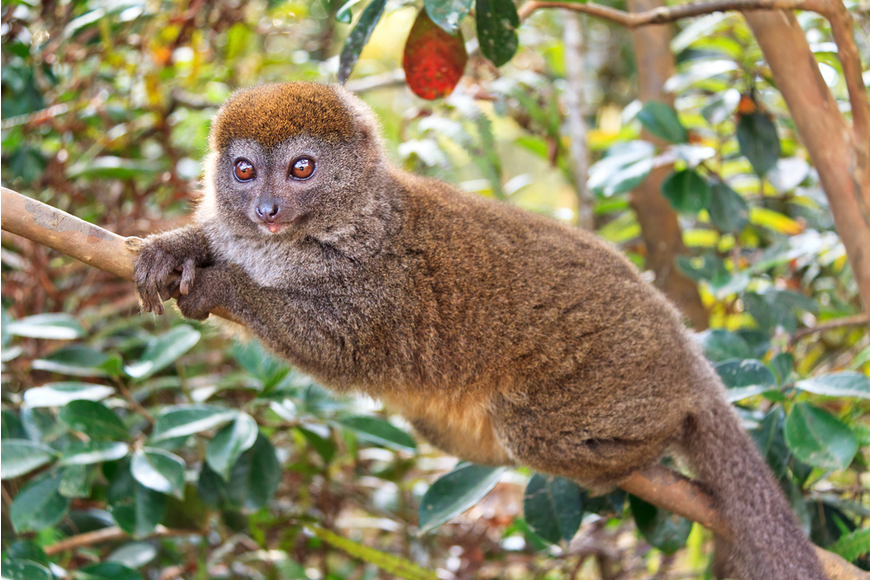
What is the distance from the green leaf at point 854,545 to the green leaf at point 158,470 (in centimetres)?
293

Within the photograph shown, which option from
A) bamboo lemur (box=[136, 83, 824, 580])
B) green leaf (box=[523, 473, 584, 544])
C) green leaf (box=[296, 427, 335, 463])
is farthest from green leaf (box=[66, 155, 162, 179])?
green leaf (box=[523, 473, 584, 544])

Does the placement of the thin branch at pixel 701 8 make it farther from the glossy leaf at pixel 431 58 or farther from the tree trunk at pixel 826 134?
the glossy leaf at pixel 431 58

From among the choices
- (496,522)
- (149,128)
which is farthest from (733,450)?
(149,128)

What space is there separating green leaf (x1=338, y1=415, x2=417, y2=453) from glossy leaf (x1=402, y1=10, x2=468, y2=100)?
5.72 ft

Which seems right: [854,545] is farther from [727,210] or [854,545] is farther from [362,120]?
[362,120]

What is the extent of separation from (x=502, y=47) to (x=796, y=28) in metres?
1.33

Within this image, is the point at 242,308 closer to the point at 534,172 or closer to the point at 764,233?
the point at 764,233

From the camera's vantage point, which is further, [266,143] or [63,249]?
[266,143]

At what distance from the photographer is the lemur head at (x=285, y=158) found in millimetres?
3025

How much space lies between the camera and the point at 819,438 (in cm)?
302

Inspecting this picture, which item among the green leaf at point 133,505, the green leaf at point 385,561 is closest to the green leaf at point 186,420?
the green leaf at point 133,505

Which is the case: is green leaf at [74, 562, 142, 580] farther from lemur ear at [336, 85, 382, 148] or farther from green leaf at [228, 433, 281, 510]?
lemur ear at [336, 85, 382, 148]

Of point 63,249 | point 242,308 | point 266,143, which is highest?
point 266,143

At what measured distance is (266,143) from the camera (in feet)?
9.95
